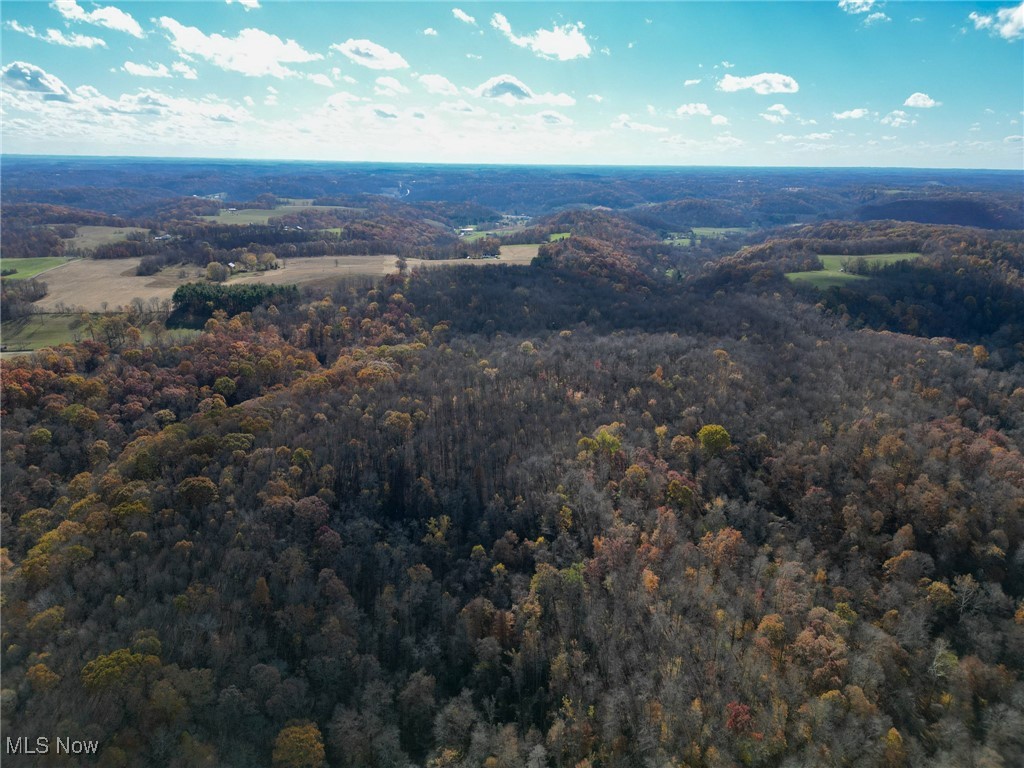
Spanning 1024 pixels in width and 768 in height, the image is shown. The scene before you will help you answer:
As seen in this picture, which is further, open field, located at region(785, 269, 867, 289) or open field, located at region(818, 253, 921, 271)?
open field, located at region(818, 253, 921, 271)

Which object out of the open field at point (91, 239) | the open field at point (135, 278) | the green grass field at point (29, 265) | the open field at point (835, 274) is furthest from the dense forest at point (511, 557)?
the open field at point (91, 239)

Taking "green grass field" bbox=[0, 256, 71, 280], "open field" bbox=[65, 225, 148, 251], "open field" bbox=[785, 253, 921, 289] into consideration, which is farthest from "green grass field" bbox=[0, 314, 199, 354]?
"open field" bbox=[785, 253, 921, 289]

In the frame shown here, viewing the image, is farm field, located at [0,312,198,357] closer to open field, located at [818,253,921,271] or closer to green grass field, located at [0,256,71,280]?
green grass field, located at [0,256,71,280]

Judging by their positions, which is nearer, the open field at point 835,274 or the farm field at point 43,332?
the farm field at point 43,332

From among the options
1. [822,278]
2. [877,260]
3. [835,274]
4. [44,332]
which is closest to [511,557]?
[44,332]

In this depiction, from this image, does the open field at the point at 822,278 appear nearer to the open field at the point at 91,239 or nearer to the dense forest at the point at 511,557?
the dense forest at the point at 511,557
